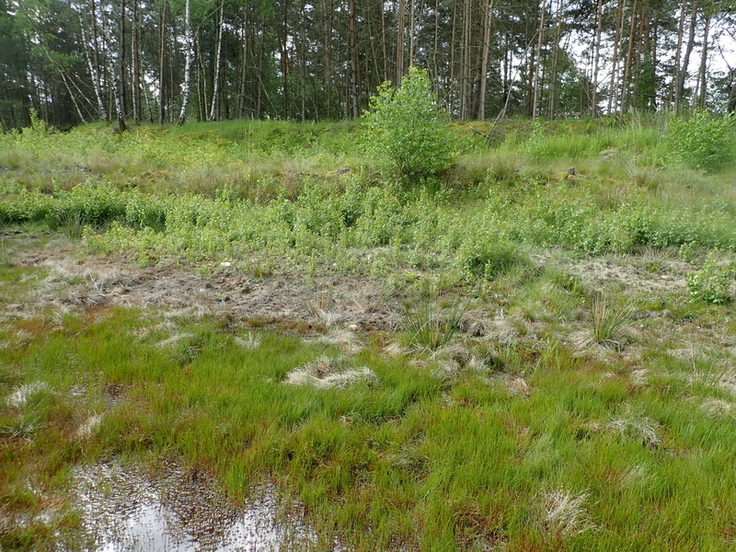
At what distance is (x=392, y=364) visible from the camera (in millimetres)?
3424

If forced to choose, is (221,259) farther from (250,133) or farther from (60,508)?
(250,133)

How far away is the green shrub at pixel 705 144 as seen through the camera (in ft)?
31.1

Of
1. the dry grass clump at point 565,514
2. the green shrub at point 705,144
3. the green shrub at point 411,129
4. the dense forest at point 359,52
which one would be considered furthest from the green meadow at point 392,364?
the dense forest at point 359,52

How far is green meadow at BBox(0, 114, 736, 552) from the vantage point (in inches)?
80.1

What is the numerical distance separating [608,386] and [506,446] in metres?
1.20

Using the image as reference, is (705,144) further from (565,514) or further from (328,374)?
(565,514)

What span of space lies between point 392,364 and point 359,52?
26567mm

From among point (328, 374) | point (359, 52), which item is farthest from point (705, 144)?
point (359, 52)

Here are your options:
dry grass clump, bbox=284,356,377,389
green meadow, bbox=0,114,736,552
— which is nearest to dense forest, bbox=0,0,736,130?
green meadow, bbox=0,114,736,552

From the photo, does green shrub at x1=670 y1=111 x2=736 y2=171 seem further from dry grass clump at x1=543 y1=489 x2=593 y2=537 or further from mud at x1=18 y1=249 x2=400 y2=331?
dry grass clump at x1=543 y1=489 x2=593 y2=537

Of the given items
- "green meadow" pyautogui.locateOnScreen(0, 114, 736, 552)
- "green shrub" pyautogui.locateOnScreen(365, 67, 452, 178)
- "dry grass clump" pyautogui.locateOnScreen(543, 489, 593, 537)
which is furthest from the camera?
"green shrub" pyautogui.locateOnScreen(365, 67, 452, 178)

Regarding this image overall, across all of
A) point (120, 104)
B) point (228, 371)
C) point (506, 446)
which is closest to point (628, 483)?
point (506, 446)

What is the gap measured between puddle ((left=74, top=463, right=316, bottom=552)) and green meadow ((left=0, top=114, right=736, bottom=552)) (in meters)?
0.07

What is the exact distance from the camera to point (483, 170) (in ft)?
34.5
